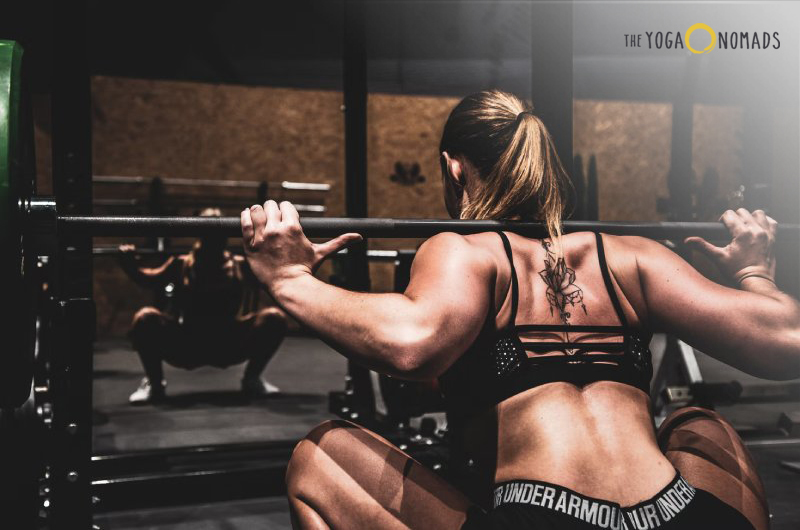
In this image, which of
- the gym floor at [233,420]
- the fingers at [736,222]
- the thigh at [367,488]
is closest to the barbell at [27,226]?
the fingers at [736,222]

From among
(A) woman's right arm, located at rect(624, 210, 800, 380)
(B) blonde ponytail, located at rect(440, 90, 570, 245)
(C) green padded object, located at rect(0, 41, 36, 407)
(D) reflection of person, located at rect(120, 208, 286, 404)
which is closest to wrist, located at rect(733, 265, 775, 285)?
(A) woman's right arm, located at rect(624, 210, 800, 380)

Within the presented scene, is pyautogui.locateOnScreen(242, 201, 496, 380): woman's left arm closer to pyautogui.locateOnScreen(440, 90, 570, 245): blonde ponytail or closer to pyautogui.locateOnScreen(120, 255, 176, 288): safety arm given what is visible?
pyautogui.locateOnScreen(440, 90, 570, 245): blonde ponytail

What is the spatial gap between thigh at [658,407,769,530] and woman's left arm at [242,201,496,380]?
0.41 meters

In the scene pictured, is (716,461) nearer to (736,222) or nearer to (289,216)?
(736,222)

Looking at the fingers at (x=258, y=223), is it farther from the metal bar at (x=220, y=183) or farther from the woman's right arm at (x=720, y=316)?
the metal bar at (x=220, y=183)

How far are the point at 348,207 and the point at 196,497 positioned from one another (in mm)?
1188

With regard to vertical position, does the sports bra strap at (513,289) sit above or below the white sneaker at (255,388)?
above

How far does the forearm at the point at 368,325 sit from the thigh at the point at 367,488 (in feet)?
0.59

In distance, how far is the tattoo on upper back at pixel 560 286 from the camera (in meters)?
1.12

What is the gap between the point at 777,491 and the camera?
2549mm

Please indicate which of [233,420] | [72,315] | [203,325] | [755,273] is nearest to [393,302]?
[755,273]

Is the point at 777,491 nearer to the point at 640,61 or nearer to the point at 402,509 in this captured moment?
the point at 402,509

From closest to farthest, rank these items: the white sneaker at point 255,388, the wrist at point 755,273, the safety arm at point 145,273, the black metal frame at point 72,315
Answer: the wrist at point 755,273, the black metal frame at point 72,315, the safety arm at point 145,273, the white sneaker at point 255,388

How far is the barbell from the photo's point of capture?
1067 mm
